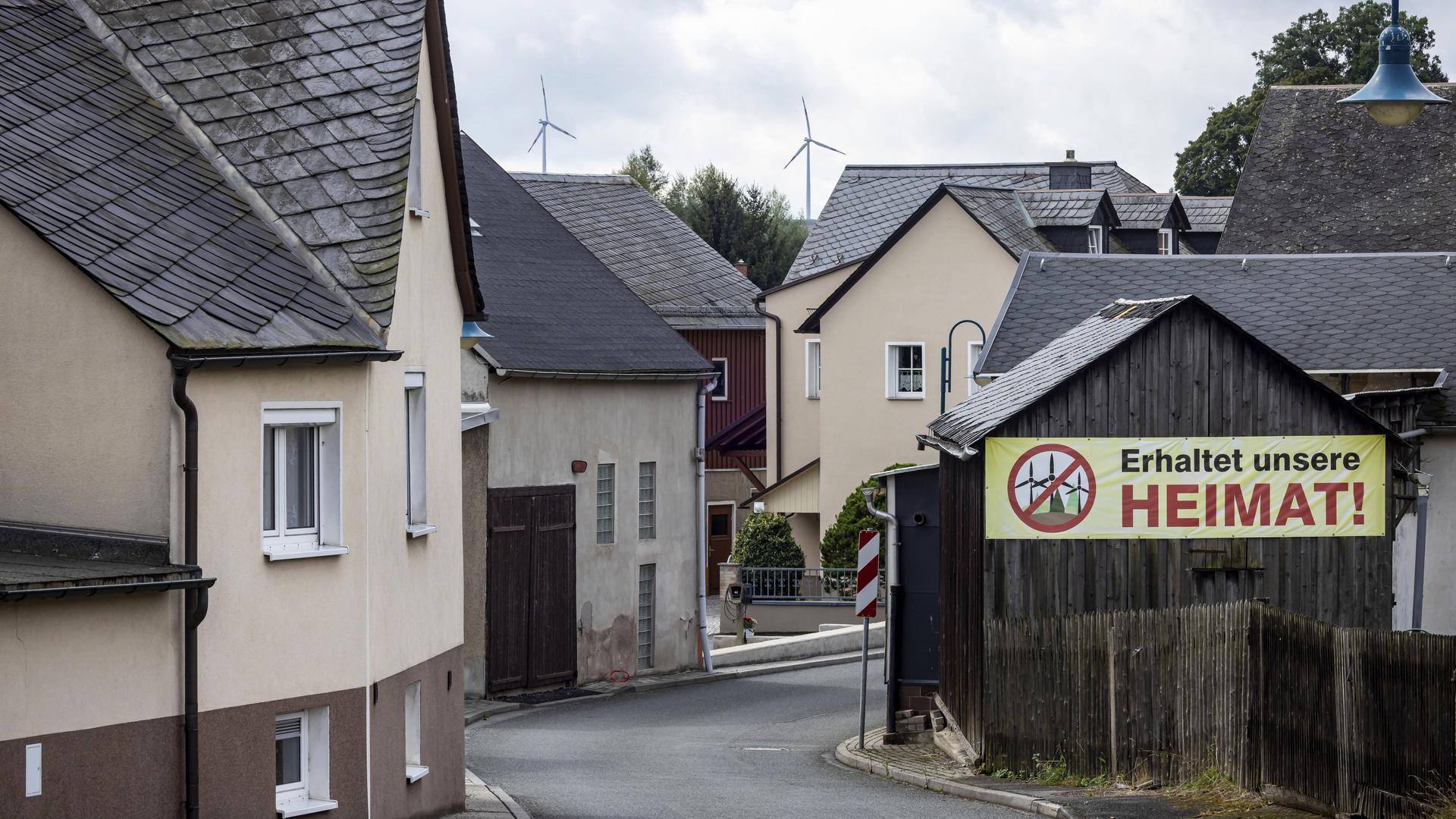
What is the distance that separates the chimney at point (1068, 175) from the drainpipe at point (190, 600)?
141 feet

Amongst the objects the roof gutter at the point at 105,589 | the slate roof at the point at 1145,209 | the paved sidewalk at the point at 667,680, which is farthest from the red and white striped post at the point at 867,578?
the slate roof at the point at 1145,209

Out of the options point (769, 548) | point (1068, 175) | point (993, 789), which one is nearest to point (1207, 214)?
point (1068, 175)

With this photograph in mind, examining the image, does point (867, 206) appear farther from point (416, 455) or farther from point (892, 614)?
point (416, 455)

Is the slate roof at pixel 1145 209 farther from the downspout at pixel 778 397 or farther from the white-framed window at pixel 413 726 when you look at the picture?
the white-framed window at pixel 413 726

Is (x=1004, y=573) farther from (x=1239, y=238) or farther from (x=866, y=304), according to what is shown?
(x=866, y=304)

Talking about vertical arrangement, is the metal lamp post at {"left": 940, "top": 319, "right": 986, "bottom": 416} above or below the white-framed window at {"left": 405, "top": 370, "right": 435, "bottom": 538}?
above

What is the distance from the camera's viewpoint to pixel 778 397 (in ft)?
162

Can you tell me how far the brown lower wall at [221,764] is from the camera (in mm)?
11188

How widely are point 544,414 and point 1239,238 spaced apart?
14720 mm

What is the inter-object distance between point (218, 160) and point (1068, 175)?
41444mm

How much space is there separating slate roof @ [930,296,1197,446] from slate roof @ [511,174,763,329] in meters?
25.5

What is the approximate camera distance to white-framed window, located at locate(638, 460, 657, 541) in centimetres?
3247

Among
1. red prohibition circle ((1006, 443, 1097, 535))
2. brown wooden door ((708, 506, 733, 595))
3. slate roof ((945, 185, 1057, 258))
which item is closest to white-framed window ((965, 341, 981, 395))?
slate roof ((945, 185, 1057, 258))

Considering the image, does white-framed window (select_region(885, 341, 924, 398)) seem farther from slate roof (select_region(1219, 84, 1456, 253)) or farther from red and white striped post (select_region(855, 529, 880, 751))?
red and white striped post (select_region(855, 529, 880, 751))
